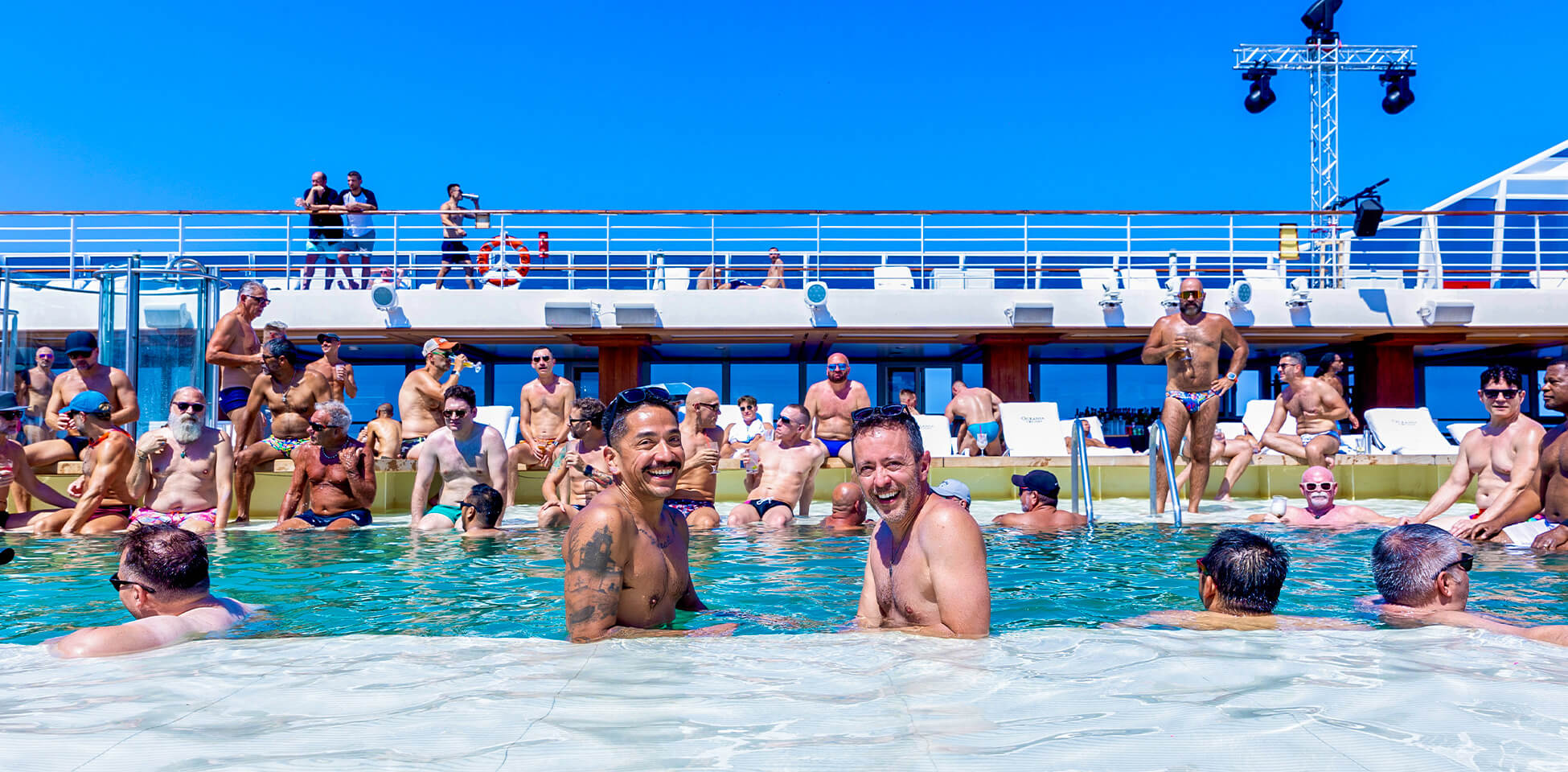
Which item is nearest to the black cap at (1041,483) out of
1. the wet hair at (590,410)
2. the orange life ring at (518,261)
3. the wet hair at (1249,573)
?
the wet hair at (590,410)

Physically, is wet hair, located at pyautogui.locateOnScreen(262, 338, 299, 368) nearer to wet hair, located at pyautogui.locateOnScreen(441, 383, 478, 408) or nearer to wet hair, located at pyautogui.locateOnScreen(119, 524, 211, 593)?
wet hair, located at pyautogui.locateOnScreen(441, 383, 478, 408)

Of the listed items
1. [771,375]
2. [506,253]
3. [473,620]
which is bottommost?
[473,620]

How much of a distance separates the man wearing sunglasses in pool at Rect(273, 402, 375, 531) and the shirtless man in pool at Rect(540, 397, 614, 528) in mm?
1310

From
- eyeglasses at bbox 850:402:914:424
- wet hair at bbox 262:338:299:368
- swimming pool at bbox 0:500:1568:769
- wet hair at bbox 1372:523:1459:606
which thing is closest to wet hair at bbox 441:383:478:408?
wet hair at bbox 262:338:299:368

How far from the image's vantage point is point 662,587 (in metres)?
3.22

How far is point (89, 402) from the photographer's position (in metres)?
6.64

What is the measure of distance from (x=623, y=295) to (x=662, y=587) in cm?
1061

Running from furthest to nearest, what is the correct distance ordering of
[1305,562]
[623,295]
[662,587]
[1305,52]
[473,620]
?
[1305,52], [623,295], [1305,562], [473,620], [662,587]

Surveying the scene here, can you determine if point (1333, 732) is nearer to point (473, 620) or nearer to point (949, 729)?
point (949, 729)

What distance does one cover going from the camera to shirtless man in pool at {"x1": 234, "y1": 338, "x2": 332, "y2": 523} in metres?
7.58

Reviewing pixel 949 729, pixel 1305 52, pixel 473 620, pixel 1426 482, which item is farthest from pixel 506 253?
pixel 1305 52

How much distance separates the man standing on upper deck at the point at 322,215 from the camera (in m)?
12.9

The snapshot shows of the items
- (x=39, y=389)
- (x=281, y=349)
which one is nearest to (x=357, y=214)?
(x=39, y=389)

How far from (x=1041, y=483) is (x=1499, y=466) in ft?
8.76
